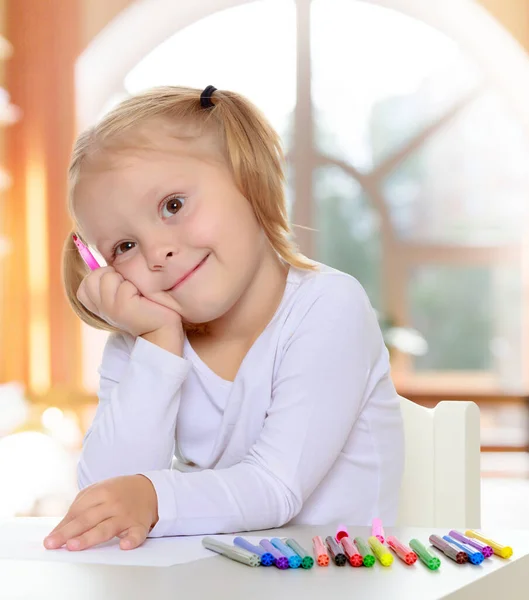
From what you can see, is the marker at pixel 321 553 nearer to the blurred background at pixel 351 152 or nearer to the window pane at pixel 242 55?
the blurred background at pixel 351 152

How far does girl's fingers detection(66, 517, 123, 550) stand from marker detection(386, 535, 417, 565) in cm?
18

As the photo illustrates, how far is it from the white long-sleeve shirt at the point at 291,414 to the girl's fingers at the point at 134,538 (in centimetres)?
12

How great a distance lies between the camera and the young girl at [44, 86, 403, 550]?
31.0 inches

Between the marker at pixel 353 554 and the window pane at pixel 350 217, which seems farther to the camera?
the window pane at pixel 350 217

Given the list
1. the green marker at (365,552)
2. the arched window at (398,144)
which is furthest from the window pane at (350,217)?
the green marker at (365,552)

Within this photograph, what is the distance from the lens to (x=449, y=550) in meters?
0.50

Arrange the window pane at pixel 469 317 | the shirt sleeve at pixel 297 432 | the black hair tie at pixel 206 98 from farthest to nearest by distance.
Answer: the window pane at pixel 469 317 < the black hair tie at pixel 206 98 < the shirt sleeve at pixel 297 432

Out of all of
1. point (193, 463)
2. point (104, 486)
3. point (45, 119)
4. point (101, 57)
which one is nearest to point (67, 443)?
point (45, 119)

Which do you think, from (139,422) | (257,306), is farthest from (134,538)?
(257,306)

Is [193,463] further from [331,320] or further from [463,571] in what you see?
[463,571]

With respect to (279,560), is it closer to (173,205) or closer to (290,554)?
(290,554)

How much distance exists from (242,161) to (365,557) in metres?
0.46

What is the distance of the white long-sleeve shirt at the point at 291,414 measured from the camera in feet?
2.45

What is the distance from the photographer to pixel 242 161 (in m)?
0.85
